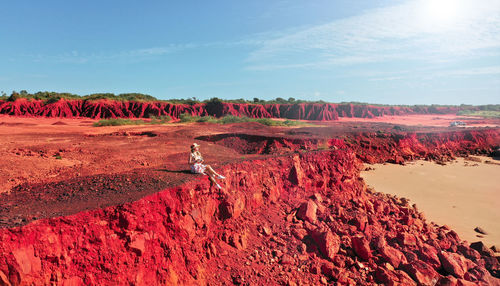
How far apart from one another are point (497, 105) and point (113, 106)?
381 ft

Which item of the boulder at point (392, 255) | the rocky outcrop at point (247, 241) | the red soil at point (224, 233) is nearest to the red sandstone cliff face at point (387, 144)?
the red soil at point (224, 233)

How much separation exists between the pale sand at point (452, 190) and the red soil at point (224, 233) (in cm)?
255

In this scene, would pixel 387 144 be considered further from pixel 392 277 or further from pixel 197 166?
pixel 197 166

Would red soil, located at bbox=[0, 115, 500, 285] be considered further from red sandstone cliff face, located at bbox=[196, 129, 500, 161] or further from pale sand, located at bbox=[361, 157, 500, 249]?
red sandstone cliff face, located at bbox=[196, 129, 500, 161]

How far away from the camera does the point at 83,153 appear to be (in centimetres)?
1212

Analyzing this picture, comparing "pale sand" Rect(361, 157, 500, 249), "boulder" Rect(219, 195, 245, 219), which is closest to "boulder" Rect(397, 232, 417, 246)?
"pale sand" Rect(361, 157, 500, 249)

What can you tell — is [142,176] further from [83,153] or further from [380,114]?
[380,114]

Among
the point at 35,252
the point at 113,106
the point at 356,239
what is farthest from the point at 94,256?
the point at 113,106

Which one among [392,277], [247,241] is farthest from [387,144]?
[247,241]

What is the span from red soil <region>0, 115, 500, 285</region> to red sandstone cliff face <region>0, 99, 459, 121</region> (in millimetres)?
35514

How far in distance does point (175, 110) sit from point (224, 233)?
1799 inches

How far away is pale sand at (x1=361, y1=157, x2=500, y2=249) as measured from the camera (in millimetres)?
10930

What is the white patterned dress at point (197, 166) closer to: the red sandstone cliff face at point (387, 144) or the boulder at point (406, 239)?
the boulder at point (406, 239)

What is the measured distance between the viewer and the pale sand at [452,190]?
1093 cm
